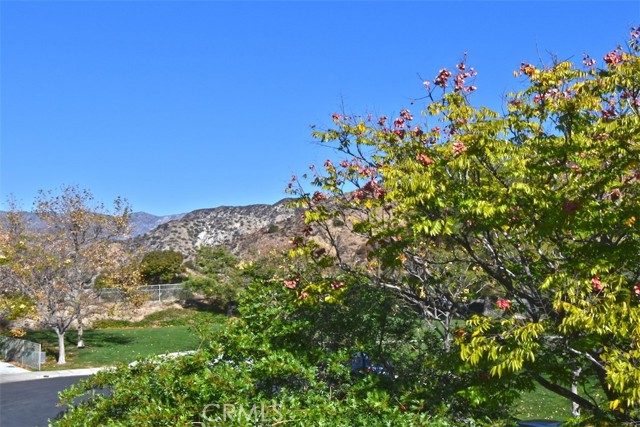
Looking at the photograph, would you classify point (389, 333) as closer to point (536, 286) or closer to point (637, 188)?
point (536, 286)

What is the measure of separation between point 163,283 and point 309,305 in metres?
41.0

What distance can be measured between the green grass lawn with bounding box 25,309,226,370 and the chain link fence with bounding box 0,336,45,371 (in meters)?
0.46

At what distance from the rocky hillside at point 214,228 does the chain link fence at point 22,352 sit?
1212 inches

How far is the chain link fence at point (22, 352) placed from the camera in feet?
80.0

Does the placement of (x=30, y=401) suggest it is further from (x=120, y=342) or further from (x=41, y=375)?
(x=120, y=342)

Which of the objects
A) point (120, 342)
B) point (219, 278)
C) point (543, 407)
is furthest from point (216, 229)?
point (543, 407)

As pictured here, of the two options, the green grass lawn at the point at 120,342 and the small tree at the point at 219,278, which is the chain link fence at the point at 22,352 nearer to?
the green grass lawn at the point at 120,342

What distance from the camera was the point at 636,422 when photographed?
20.2ft

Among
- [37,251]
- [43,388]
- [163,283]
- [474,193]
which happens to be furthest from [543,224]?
[163,283]

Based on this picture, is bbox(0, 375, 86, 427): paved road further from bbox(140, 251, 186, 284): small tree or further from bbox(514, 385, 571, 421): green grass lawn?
bbox(140, 251, 186, 284): small tree

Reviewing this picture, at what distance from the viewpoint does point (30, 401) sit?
695 inches

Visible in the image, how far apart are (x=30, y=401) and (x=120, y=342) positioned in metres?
13.7

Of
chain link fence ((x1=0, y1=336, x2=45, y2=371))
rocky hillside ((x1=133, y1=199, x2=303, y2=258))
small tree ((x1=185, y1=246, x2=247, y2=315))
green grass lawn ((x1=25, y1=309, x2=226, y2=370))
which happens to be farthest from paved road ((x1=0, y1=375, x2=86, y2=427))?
rocky hillside ((x1=133, y1=199, x2=303, y2=258))

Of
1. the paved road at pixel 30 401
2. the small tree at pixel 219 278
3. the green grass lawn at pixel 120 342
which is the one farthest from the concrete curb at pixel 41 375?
the small tree at pixel 219 278
